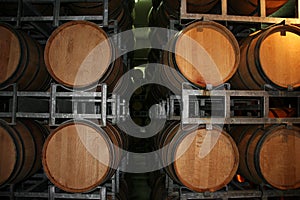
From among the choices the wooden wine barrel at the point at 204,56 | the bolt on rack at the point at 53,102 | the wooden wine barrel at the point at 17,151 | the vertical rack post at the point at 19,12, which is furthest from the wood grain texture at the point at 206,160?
the vertical rack post at the point at 19,12

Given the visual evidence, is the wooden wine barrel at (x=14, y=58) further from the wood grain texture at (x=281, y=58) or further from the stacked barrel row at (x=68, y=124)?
the wood grain texture at (x=281, y=58)

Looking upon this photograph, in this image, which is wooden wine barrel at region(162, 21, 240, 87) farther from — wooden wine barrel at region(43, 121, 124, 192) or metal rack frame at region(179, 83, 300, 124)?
wooden wine barrel at region(43, 121, 124, 192)

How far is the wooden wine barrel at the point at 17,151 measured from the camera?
9.04ft

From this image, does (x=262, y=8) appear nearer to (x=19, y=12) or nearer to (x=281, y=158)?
Result: (x=281, y=158)

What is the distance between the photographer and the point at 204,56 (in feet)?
8.96

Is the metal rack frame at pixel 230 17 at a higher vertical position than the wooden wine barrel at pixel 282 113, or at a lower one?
higher

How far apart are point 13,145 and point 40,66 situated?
0.93m

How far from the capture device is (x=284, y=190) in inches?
113

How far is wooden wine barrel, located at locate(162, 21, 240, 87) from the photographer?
272 centimetres

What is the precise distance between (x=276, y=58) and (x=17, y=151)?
2.71m

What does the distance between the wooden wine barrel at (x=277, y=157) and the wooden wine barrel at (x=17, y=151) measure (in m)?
2.31

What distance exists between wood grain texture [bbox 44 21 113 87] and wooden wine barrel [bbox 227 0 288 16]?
1698mm

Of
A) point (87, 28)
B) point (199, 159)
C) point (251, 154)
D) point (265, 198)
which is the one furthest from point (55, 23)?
point (265, 198)

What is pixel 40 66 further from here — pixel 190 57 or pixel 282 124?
pixel 282 124
